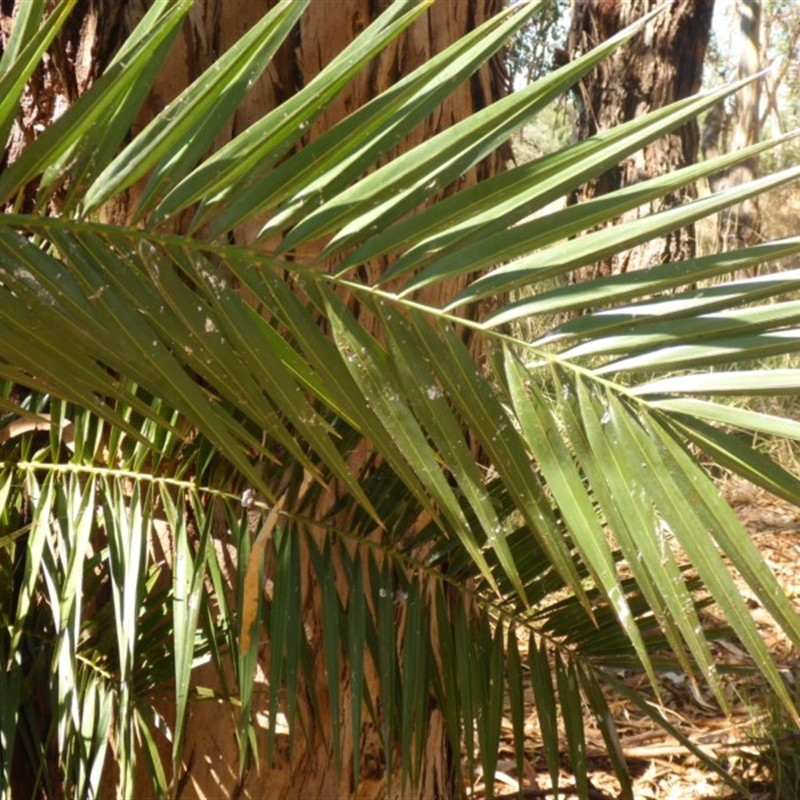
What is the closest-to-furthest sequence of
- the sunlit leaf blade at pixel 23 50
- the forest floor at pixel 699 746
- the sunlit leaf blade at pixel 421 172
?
the sunlit leaf blade at pixel 23 50
the sunlit leaf blade at pixel 421 172
the forest floor at pixel 699 746

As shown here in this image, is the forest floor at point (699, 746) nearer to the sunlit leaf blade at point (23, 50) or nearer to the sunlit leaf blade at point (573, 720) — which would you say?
the sunlit leaf blade at point (573, 720)

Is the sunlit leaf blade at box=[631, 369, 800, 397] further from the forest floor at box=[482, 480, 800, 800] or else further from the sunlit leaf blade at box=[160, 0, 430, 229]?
the forest floor at box=[482, 480, 800, 800]

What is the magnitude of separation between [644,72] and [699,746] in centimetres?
376

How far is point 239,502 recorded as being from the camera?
4.91 ft

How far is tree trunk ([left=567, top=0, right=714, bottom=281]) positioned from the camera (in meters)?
5.76

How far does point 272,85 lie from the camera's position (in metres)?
1.59

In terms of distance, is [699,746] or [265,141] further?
[699,746]

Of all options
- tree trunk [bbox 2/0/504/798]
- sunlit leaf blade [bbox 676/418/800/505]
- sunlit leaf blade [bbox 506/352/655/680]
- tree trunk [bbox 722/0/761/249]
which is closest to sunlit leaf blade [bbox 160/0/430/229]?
sunlit leaf blade [bbox 506/352/655/680]

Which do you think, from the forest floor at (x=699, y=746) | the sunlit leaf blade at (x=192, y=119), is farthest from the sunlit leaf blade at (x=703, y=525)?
the forest floor at (x=699, y=746)

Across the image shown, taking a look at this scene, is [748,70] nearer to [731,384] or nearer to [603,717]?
[603,717]

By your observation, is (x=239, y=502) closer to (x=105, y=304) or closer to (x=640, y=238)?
(x=105, y=304)

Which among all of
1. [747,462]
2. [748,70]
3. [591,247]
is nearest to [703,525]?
[747,462]

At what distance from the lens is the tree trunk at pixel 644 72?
5762 mm

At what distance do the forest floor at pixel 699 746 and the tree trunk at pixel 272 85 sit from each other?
72cm
